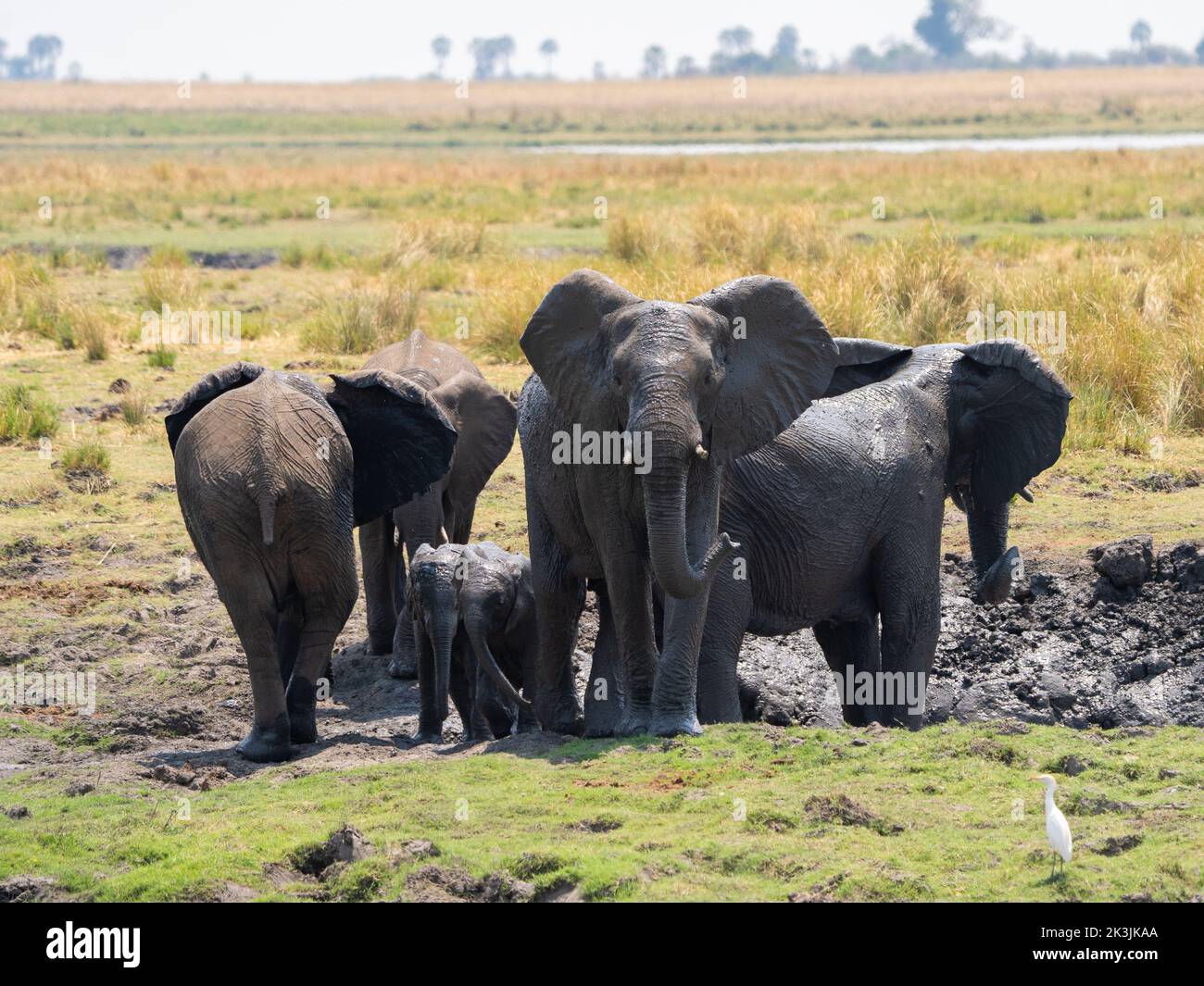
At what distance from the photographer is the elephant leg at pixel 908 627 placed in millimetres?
9617

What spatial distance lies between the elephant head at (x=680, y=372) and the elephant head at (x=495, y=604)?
1.29 metres

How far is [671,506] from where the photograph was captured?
7734 millimetres

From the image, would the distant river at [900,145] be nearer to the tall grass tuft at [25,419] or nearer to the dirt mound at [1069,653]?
the tall grass tuft at [25,419]

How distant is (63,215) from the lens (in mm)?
32656

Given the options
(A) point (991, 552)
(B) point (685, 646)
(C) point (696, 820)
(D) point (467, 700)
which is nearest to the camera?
(C) point (696, 820)

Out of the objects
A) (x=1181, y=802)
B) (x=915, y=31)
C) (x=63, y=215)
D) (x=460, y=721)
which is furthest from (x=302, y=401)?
(x=915, y=31)

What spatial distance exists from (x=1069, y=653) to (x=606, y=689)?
144 inches

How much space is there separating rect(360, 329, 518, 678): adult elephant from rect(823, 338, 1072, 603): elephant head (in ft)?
8.88

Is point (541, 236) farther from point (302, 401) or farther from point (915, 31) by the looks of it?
point (915, 31)

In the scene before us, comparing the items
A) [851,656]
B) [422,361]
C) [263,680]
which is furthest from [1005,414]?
[263,680]

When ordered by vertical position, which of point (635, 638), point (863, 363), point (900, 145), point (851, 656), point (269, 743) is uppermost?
point (900, 145)

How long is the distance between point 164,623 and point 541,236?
1841 centimetres

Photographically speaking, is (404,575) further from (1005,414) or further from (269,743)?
(1005,414)

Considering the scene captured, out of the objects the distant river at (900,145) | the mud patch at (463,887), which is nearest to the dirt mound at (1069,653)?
the mud patch at (463,887)
